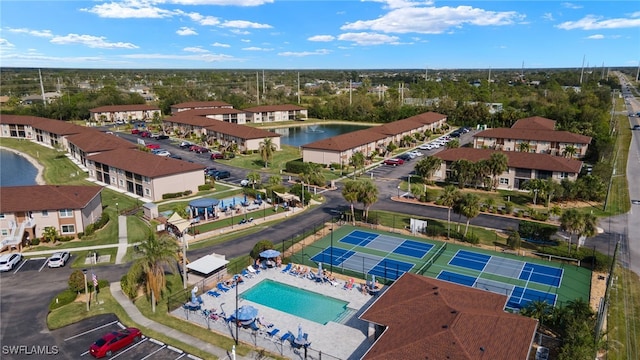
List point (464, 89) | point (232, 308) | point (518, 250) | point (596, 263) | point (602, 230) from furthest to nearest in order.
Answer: point (464, 89), point (602, 230), point (518, 250), point (596, 263), point (232, 308)

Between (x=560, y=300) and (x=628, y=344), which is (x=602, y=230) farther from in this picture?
(x=628, y=344)

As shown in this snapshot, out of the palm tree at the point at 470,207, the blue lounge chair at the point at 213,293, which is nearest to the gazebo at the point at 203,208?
the blue lounge chair at the point at 213,293

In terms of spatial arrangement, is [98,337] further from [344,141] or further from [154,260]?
[344,141]

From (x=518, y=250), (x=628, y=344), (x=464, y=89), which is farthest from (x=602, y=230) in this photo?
(x=464, y=89)

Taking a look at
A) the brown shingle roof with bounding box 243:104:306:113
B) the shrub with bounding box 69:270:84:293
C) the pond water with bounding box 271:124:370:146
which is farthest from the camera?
the brown shingle roof with bounding box 243:104:306:113

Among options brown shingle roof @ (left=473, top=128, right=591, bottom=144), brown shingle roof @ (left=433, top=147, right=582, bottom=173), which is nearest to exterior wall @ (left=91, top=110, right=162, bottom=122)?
brown shingle roof @ (left=473, top=128, right=591, bottom=144)

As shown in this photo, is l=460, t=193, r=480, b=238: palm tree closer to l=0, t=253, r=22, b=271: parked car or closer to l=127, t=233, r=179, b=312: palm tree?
l=127, t=233, r=179, b=312: palm tree
